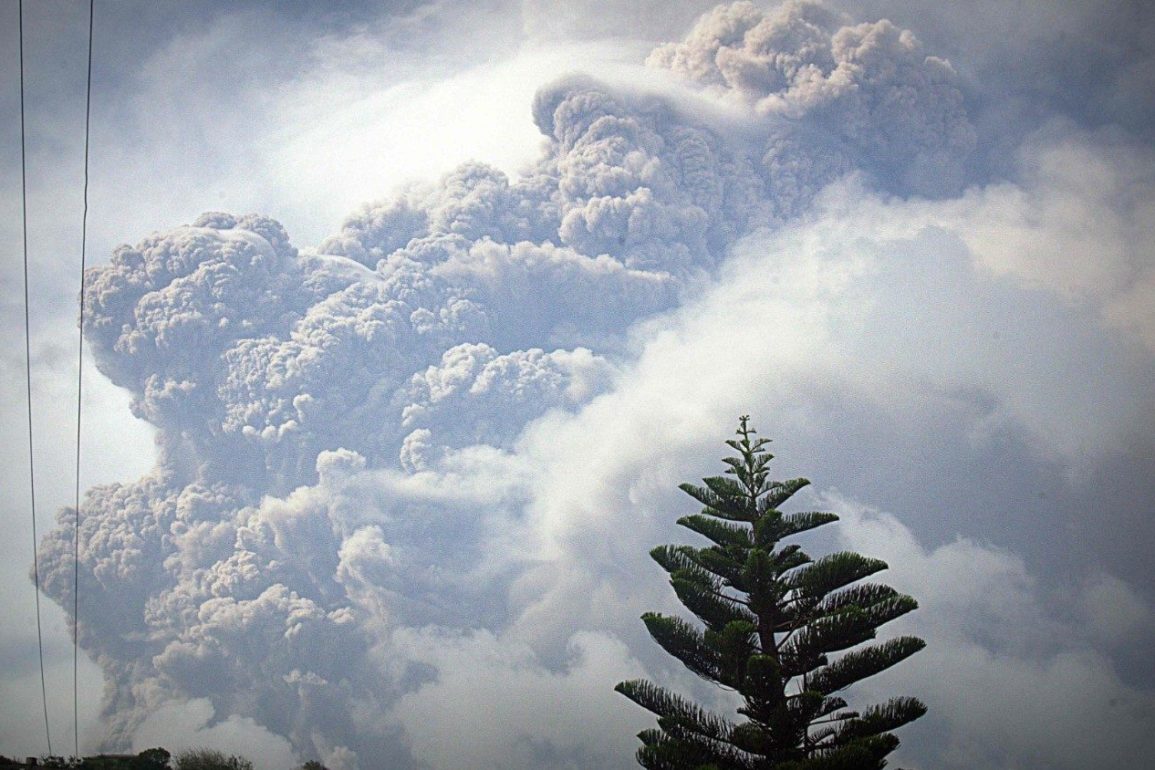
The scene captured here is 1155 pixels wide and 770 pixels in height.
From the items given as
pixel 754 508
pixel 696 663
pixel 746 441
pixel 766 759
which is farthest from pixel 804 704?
pixel 746 441

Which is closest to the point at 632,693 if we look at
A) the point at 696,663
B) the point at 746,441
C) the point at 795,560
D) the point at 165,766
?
the point at 696,663

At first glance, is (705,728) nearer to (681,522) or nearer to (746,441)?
(681,522)

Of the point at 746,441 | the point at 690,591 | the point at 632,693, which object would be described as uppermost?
the point at 746,441

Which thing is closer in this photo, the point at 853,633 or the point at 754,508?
the point at 853,633

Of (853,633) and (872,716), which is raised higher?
(853,633)

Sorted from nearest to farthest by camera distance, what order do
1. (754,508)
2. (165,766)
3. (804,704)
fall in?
(804,704), (754,508), (165,766)

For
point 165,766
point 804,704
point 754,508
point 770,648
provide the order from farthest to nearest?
point 165,766 → point 754,508 → point 770,648 → point 804,704

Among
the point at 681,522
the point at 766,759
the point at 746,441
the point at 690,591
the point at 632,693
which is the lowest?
the point at 766,759

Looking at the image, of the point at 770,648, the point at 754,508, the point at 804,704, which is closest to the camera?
the point at 804,704

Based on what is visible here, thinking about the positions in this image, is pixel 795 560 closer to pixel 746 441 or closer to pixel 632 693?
pixel 746 441
